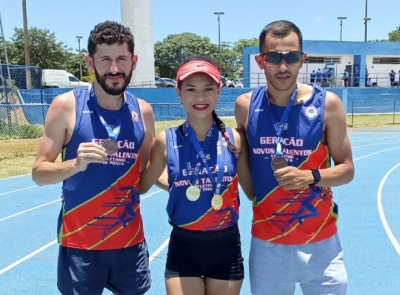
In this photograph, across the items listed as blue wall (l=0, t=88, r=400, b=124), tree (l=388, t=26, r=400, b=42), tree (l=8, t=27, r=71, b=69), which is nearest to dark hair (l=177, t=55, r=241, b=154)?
blue wall (l=0, t=88, r=400, b=124)

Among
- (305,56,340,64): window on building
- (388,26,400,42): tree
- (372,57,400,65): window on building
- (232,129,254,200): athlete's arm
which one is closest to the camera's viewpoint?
(232,129,254,200): athlete's arm

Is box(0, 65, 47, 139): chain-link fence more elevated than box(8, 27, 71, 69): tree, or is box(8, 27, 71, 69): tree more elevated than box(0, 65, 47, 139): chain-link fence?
box(8, 27, 71, 69): tree

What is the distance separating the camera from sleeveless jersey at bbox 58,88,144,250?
2605 mm

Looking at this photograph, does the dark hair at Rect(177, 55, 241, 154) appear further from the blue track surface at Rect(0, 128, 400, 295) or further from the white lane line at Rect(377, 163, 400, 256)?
the white lane line at Rect(377, 163, 400, 256)

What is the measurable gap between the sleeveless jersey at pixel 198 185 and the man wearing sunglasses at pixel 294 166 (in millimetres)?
199

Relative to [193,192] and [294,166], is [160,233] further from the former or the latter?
[294,166]

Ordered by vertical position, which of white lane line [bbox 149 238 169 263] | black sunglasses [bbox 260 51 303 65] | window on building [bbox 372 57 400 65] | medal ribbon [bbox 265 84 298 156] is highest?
window on building [bbox 372 57 400 65]

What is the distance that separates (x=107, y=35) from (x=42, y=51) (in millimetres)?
54170

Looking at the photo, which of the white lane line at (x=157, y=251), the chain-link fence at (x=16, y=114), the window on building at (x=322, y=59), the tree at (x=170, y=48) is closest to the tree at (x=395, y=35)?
the tree at (x=170, y=48)

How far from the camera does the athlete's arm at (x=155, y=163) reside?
2.68 metres

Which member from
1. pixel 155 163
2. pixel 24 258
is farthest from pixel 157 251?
pixel 155 163

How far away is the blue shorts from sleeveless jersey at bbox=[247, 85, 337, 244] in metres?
0.81

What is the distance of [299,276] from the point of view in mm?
2625

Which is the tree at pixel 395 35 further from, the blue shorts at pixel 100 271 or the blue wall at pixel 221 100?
the blue shorts at pixel 100 271
